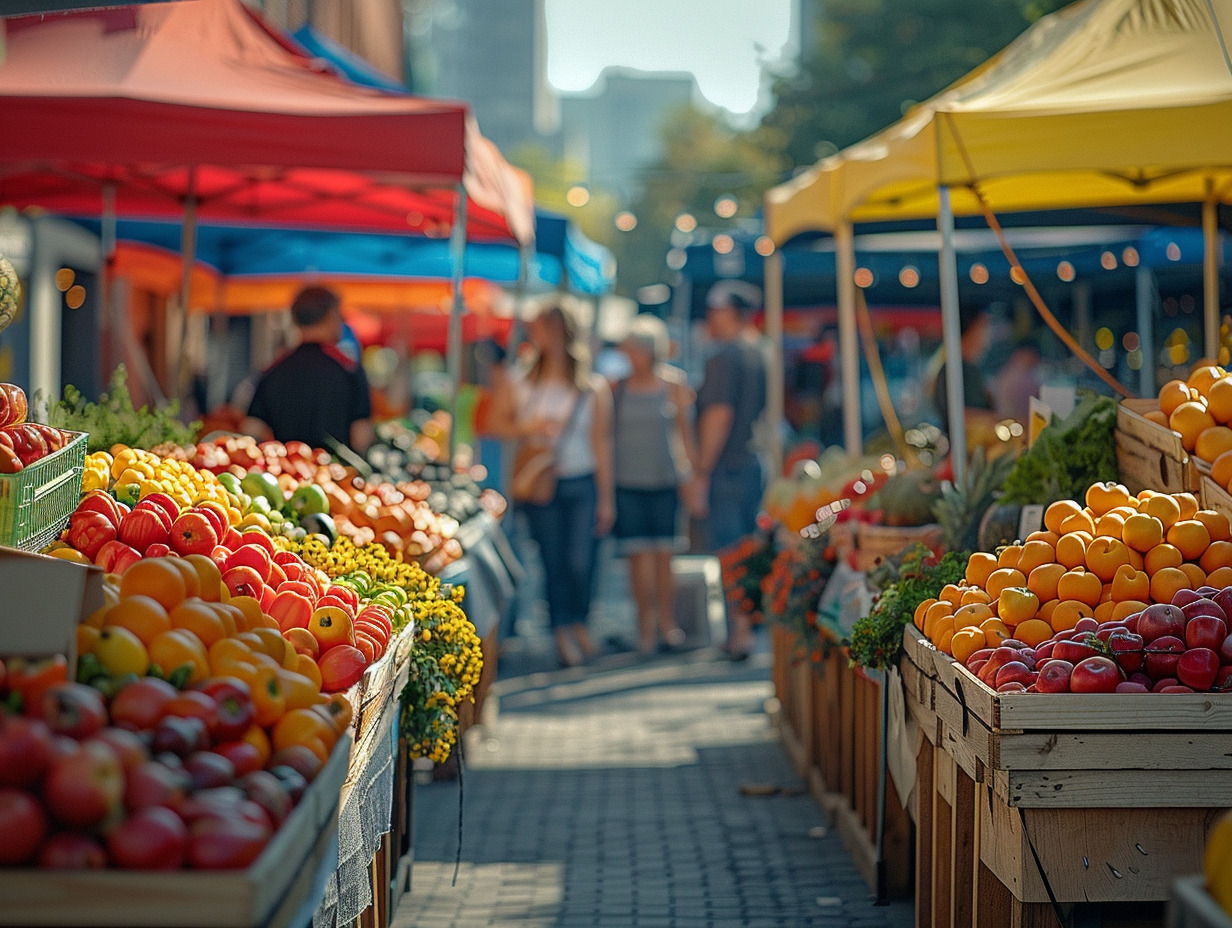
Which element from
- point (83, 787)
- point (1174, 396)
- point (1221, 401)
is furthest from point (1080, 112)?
point (83, 787)

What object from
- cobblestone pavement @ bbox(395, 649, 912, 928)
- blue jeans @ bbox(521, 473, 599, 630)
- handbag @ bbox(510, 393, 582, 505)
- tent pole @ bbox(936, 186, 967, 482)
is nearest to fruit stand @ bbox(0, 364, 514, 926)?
cobblestone pavement @ bbox(395, 649, 912, 928)

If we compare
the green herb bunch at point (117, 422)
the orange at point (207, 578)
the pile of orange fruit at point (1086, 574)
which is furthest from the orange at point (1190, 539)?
the green herb bunch at point (117, 422)

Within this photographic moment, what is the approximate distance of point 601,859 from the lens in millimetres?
5566

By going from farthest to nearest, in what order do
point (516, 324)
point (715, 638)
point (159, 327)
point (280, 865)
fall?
point (159, 327), point (715, 638), point (516, 324), point (280, 865)

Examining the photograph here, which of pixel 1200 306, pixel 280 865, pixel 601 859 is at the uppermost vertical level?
pixel 1200 306

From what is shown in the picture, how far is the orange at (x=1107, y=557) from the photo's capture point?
13.5ft

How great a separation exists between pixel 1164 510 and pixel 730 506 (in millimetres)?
6277

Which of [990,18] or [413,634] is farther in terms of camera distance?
[990,18]

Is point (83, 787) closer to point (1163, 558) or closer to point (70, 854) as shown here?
point (70, 854)

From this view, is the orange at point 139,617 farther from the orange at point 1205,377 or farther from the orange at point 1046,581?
the orange at point 1205,377

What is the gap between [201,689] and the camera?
274 centimetres

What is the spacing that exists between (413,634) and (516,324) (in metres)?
5.71

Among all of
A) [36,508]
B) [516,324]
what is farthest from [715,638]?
[36,508]

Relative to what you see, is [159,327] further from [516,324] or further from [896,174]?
[896,174]
